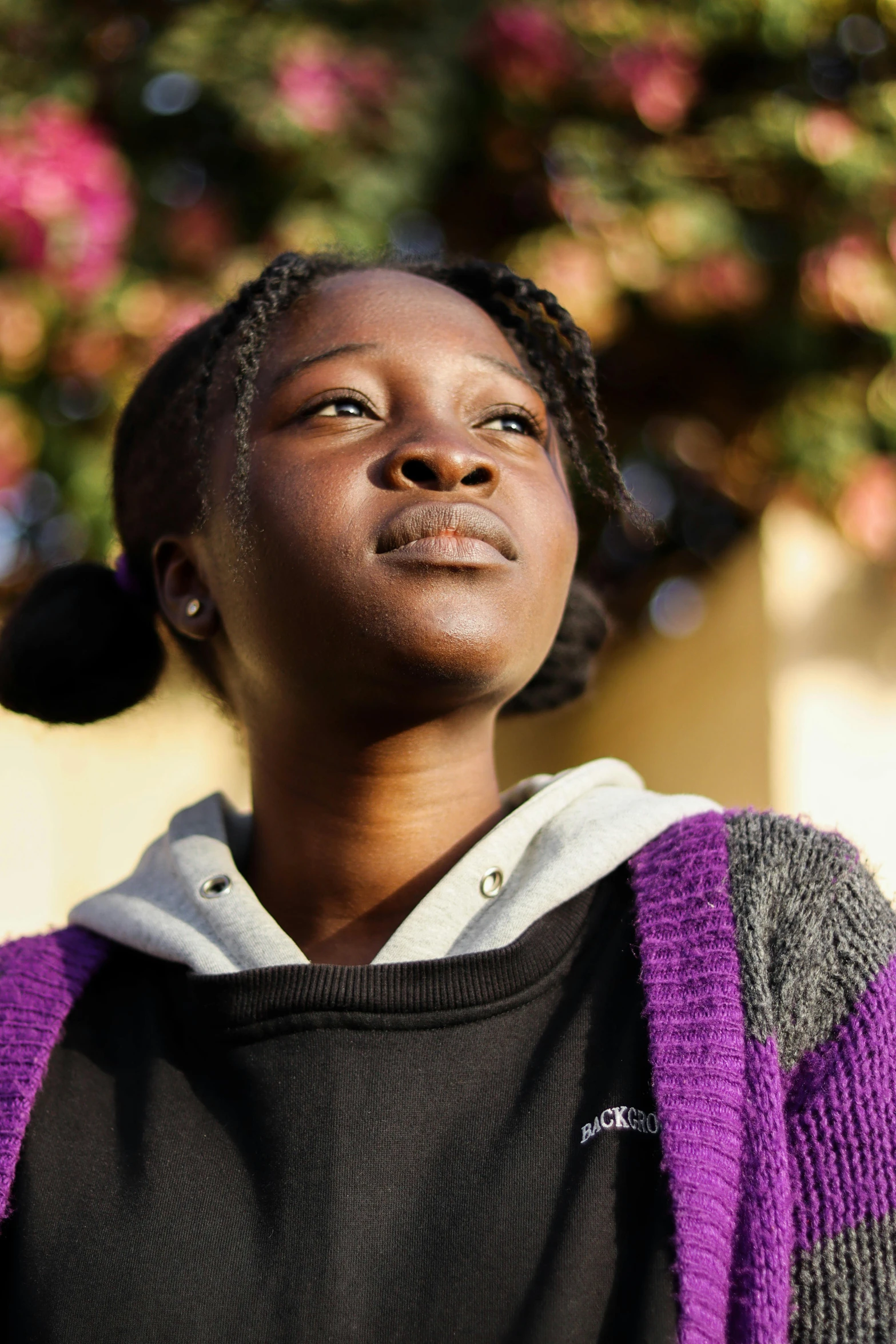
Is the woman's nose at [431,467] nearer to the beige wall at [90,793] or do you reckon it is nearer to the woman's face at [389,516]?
the woman's face at [389,516]

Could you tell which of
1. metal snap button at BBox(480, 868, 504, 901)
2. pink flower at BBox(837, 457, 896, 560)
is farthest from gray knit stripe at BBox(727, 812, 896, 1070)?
pink flower at BBox(837, 457, 896, 560)

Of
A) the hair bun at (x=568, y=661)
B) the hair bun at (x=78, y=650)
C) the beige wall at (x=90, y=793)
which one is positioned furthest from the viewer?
the beige wall at (x=90, y=793)

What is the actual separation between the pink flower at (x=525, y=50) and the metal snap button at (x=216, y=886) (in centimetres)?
283

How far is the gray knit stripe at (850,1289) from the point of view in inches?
47.2

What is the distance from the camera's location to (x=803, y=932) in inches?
53.5

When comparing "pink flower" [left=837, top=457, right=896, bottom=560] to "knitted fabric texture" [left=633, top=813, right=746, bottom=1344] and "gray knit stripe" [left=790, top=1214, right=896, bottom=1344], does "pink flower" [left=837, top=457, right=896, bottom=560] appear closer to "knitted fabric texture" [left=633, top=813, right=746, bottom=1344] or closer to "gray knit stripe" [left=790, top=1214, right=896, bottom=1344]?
"knitted fabric texture" [left=633, top=813, right=746, bottom=1344]

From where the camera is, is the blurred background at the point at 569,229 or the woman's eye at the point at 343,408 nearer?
the woman's eye at the point at 343,408

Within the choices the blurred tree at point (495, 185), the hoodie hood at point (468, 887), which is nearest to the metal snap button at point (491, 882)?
the hoodie hood at point (468, 887)

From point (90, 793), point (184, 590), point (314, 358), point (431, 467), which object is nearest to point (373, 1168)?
point (431, 467)

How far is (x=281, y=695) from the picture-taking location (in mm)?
1687

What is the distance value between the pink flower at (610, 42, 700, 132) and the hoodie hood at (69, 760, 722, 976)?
2.52m

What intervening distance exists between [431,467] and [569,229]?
2.36 meters

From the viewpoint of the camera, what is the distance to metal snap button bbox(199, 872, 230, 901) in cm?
169

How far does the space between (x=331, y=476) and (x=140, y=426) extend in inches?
27.6
